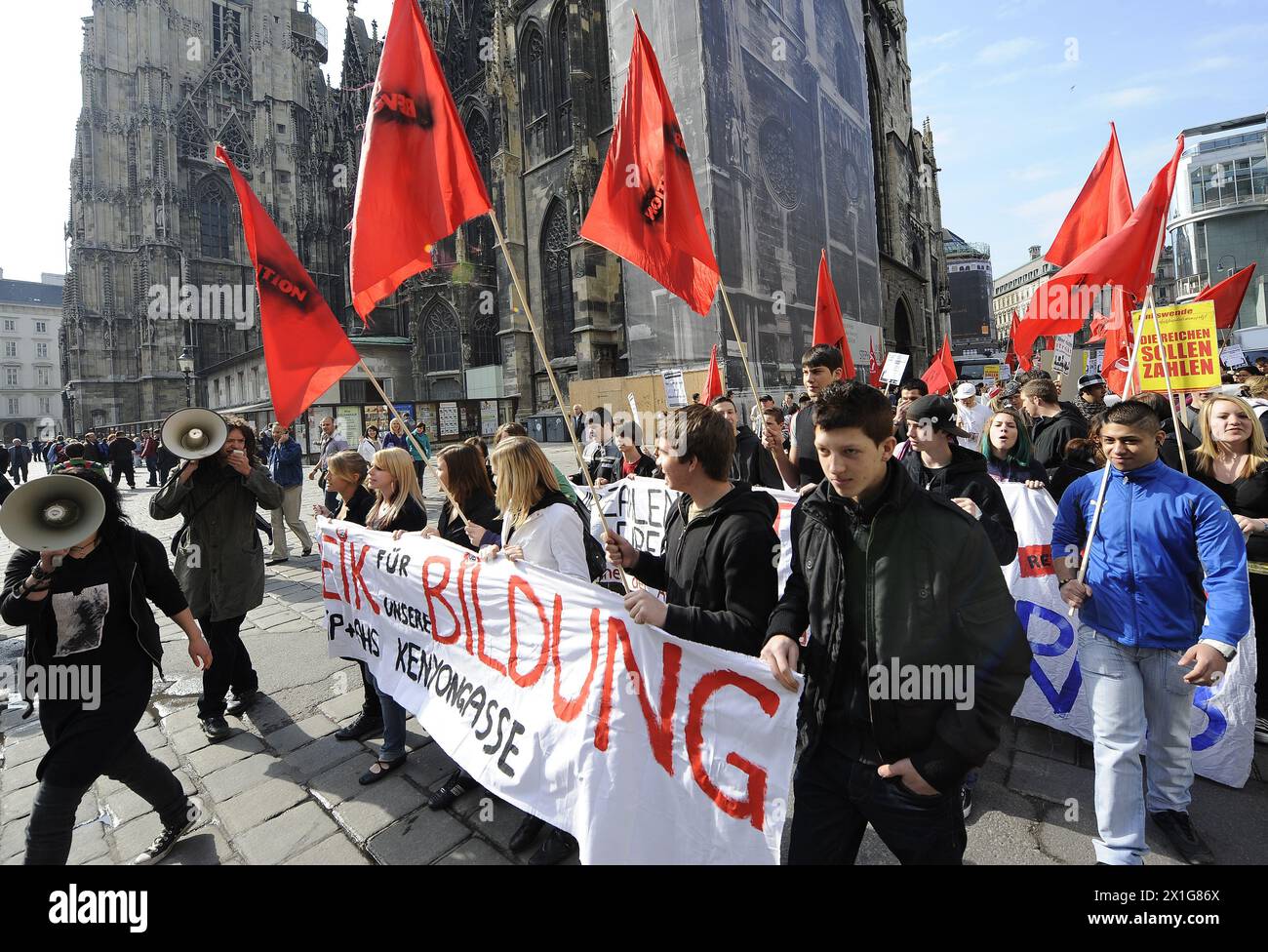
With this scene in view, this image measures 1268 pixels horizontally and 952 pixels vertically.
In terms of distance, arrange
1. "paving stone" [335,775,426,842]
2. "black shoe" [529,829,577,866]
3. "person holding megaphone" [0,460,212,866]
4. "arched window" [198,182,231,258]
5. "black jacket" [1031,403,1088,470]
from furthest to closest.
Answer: "arched window" [198,182,231,258], "black jacket" [1031,403,1088,470], "paving stone" [335,775,426,842], "black shoe" [529,829,577,866], "person holding megaphone" [0,460,212,866]

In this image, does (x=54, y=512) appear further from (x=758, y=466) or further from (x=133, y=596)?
(x=758, y=466)

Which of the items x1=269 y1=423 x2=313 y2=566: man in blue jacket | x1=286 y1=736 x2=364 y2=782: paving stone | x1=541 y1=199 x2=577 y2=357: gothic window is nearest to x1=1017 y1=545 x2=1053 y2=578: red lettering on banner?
x1=286 y1=736 x2=364 y2=782: paving stone

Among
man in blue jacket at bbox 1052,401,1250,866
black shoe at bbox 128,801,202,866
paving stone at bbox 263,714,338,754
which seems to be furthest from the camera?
paving stone at bbox 263,714,338,754

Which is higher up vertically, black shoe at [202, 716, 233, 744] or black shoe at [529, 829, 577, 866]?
black shoe at [202, 716, 233, 744]

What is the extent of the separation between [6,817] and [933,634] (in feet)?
13.6

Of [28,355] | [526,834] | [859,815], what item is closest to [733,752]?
[859,815]

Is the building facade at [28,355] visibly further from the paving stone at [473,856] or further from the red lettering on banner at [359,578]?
the paving stone at [473,856]

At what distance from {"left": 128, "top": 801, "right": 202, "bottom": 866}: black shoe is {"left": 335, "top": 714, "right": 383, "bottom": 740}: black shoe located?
778mm

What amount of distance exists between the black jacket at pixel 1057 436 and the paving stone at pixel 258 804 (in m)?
5.47

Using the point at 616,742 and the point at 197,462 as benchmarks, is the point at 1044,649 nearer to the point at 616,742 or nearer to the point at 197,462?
the point at 616,742

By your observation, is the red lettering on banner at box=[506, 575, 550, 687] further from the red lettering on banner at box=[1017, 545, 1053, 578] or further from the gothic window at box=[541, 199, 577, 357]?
the gothic window at box=[541, 199, 577, 357]

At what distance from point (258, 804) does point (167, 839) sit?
0.36 metres

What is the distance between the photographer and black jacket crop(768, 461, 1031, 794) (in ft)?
4.92

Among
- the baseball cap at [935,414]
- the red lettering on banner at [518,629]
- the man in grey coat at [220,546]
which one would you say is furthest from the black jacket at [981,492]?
the man in grey coat at [220,546]
